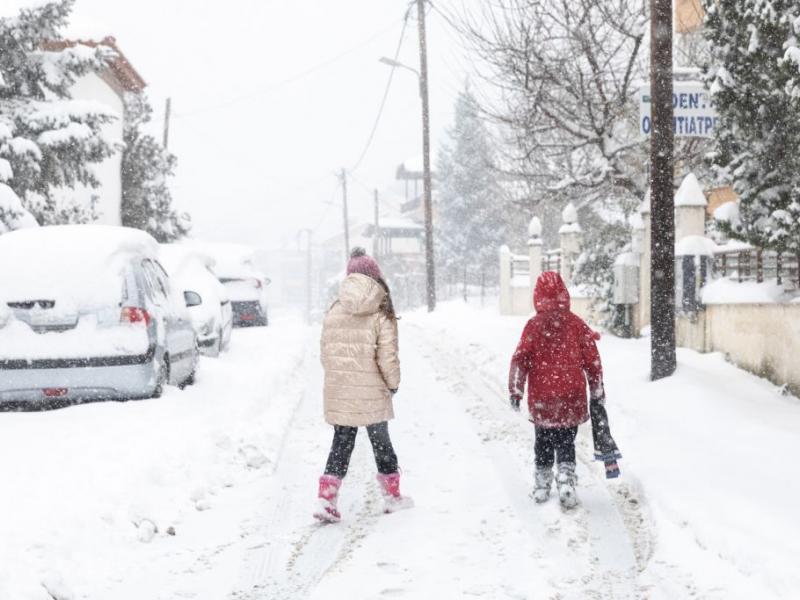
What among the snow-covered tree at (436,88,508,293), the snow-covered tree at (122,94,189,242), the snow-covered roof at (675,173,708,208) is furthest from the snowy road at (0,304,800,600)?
the snow-covered tree at (436,88,508,293)

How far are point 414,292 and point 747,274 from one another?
45.4 metres

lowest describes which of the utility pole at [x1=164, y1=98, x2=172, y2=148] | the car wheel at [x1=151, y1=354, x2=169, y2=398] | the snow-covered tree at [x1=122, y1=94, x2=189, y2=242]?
the car wheel at [x1=151, y1=354, x2=169, y2=398]

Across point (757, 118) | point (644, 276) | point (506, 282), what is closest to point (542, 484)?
point (757, 118)

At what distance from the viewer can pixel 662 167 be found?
894 centimetres

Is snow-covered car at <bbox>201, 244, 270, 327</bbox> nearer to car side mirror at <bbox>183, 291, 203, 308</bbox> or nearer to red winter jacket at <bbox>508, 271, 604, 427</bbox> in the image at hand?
car side mirror at <bbox>183, 291, 203, 308</bbox>

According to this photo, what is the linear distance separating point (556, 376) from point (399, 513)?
4.53ft

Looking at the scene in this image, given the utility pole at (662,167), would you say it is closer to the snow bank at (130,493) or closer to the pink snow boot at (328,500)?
the snow bank at (130,493)

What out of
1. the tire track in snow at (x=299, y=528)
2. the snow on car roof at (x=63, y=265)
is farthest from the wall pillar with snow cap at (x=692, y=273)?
the snow on car roof at (x=63, y=265)

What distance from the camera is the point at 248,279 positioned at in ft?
59.7

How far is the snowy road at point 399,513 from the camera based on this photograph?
424 cm

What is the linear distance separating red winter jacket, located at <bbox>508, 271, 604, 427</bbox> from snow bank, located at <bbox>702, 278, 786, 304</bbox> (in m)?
4.70

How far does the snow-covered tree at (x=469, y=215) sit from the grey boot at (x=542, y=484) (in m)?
40.5

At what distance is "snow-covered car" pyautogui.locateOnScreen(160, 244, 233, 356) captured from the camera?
12.0m

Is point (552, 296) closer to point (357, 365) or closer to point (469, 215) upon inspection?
point (357, 365)
